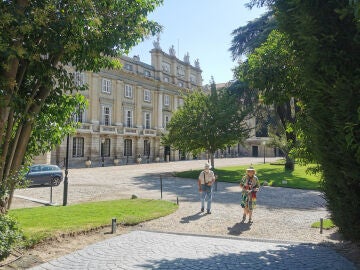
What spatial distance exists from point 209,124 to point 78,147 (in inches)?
799

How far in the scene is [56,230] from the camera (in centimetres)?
831

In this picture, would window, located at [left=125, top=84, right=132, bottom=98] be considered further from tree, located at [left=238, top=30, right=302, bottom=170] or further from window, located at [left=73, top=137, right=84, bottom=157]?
tree, located at [left=238, top=30, right=302, bottom=170]

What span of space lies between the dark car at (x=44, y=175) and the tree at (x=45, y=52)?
40.9 ft

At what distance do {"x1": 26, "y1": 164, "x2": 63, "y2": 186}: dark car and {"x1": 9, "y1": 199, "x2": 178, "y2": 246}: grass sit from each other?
7991 mm

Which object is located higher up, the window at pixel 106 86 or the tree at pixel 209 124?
the window at pixel 106 86

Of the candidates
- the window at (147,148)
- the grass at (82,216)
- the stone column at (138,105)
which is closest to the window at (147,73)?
the stone column at (138,105)

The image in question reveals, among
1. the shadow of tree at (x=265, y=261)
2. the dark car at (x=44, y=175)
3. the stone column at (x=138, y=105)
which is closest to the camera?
the shadow of tree at (x=265, y=261)

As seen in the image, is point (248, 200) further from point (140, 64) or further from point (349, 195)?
point (140, 64)

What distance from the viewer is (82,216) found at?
1057 cm

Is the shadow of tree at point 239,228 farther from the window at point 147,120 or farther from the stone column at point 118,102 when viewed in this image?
the window at point 147,120

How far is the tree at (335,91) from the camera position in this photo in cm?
556

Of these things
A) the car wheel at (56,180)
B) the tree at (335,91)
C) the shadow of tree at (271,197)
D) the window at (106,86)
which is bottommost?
the shadow of tree at (271,197)

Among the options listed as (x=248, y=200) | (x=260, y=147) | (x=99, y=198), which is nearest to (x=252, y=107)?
(x=99, y=198)

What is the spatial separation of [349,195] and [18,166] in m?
6.13
